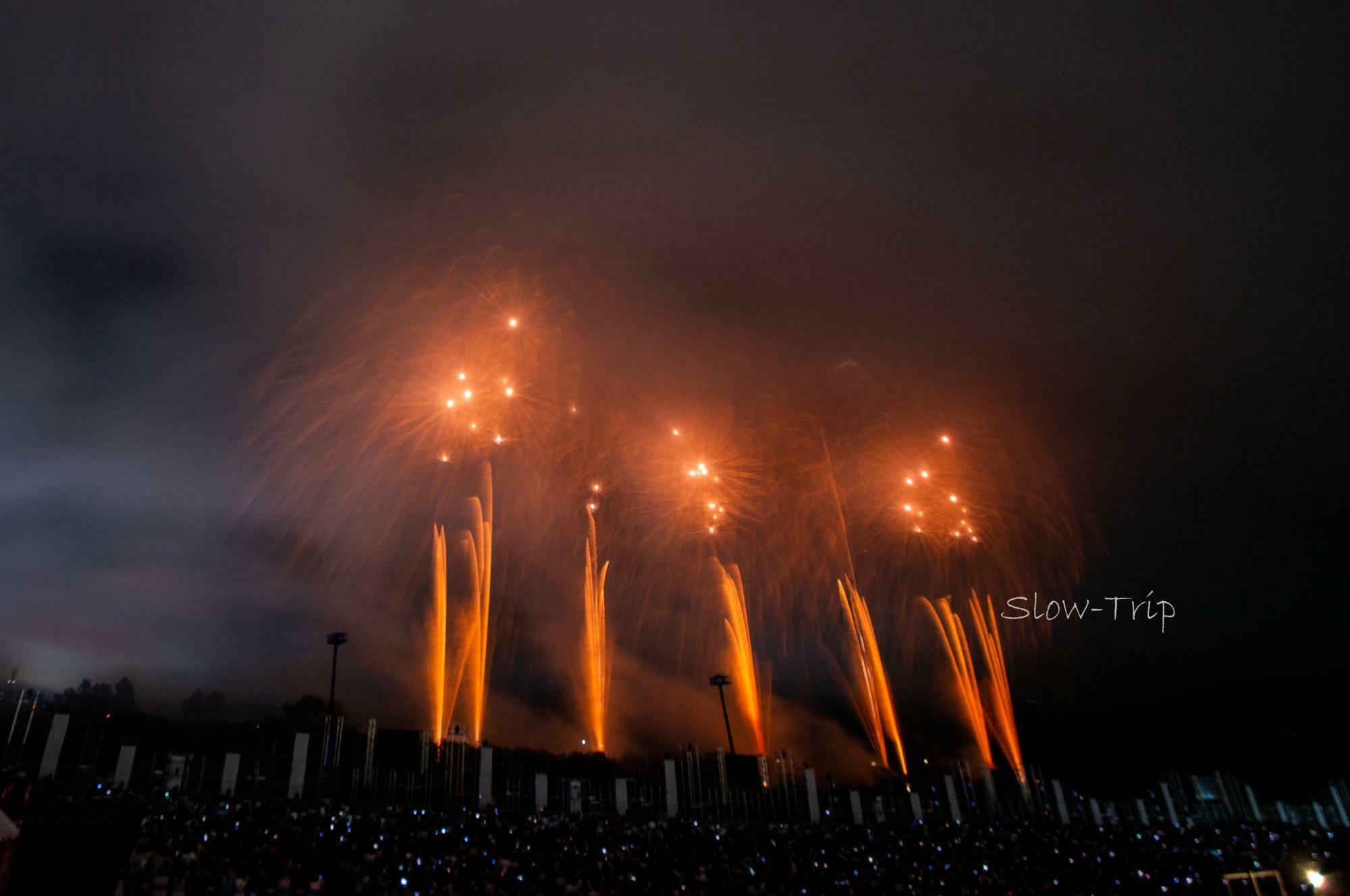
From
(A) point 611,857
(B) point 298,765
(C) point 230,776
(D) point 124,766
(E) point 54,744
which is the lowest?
(A) point 611,857

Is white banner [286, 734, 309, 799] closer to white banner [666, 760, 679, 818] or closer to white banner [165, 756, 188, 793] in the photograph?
white banner [165, 756, 188, 793]

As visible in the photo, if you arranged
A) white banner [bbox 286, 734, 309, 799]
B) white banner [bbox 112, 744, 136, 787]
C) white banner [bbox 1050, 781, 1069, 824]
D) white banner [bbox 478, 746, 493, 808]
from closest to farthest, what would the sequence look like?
white banner [bbox 112, 744, 136, 787]
white banner [bbox 286, 734, 309, 799]
white banner [bbox 478, 746, 493, 808]
white banner [bbox 1050, 781, 1069, 824]

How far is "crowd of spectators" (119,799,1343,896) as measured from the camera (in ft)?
48.5

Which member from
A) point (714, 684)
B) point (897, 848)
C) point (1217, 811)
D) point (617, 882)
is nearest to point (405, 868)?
point (617, 882)

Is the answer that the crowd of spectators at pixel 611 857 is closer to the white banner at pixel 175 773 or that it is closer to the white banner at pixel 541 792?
the white banner at pixel 541 792

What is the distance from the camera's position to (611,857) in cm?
1983

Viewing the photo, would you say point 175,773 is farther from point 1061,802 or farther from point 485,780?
point 1061,802

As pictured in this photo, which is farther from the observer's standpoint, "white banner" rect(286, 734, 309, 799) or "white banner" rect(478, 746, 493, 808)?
"white banner" rect(478, 746, 493, 808)

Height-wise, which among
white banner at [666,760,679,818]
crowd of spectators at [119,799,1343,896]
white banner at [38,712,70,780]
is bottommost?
crowd of spectators at [119,799,1343,896]

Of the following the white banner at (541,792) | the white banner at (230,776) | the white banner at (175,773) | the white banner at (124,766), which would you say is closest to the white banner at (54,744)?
the white banner at (124,766)

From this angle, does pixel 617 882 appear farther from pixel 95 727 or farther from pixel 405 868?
pixel 95 727

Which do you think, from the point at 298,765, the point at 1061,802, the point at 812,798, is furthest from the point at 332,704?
the point at 1061,802

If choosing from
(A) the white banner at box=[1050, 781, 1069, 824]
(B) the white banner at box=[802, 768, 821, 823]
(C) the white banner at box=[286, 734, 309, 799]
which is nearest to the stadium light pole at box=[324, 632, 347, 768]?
(C) the white banner at box=[286, 734, 309, 799]

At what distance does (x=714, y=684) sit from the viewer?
37.8 meters
